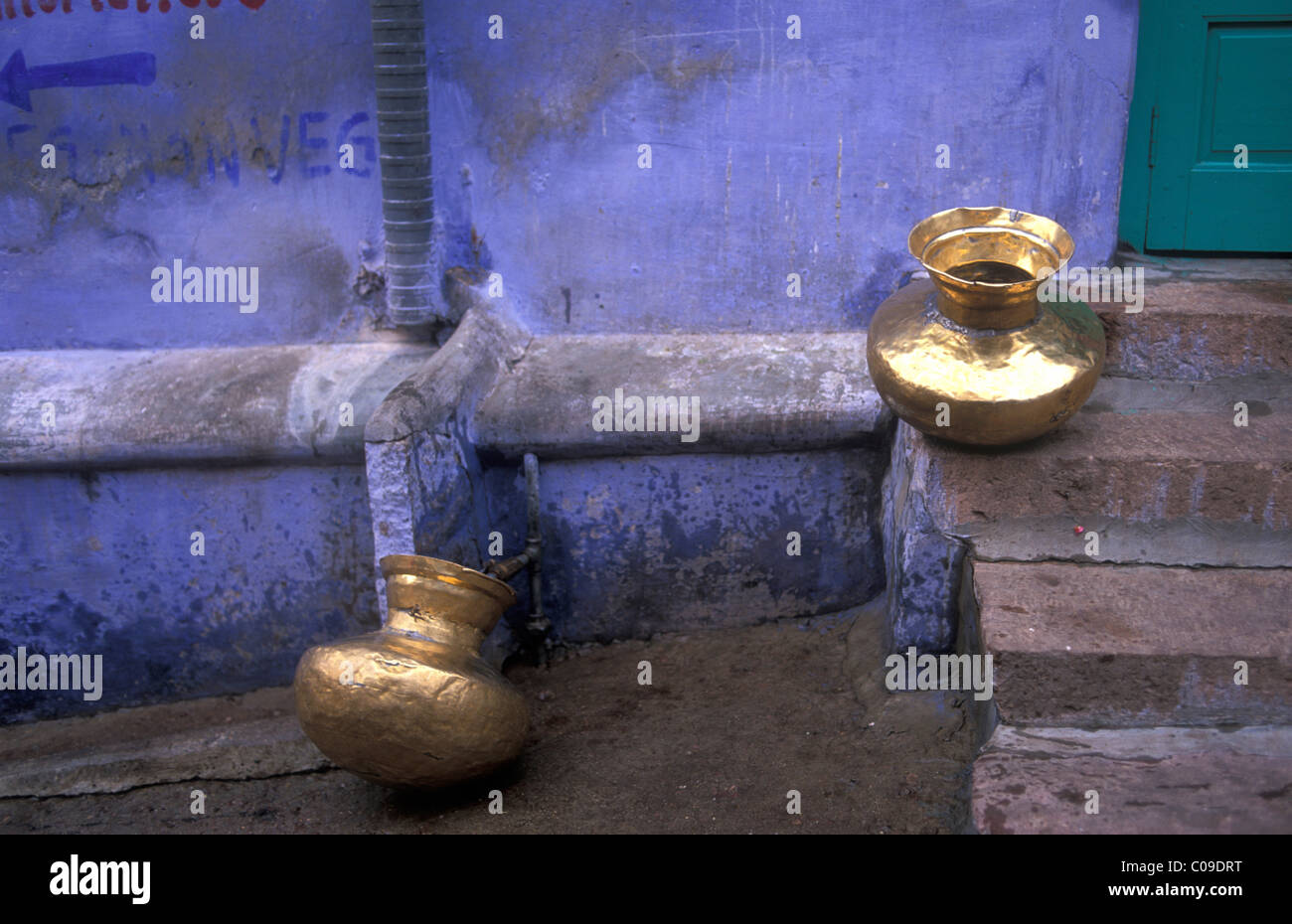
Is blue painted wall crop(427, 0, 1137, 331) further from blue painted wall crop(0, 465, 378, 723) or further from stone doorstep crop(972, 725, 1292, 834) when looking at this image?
stone doorstep crop(972, 725, 1292, 834)

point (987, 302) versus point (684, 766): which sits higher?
point (987, 302)

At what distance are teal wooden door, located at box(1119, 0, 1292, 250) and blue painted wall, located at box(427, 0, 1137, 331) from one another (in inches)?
8.5

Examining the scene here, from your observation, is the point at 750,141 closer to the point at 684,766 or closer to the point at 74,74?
the point at 684,766

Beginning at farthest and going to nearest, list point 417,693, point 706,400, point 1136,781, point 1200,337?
point 706,400 < point 1200,337 < point 417,693 < point 1136,781

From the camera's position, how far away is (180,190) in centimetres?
503

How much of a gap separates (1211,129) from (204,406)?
423 cm

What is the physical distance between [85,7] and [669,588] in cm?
349

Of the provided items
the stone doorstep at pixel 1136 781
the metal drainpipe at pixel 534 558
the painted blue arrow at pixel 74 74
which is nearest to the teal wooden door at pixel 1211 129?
the stone doorstep at pixel 1136 781

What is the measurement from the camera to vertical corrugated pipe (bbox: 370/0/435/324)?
4551 mm

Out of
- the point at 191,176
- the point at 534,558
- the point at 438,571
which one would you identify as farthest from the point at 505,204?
the point at 438,571

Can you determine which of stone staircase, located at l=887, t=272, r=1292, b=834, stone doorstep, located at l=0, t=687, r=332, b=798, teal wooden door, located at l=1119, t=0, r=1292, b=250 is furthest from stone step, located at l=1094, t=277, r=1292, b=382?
stone doorstep, located at l=0, t=687, r=332, b=798

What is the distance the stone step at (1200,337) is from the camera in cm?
388

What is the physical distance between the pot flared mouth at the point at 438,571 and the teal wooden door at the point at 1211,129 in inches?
118

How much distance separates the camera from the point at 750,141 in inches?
184
